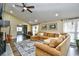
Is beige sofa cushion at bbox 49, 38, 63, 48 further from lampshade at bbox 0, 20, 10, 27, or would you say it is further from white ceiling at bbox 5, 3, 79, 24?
lampshade at bbox 0, 20, 10, 27

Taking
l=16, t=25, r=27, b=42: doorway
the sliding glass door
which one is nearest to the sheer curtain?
the sliding glass door

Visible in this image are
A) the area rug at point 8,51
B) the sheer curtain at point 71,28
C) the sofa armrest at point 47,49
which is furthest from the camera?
the sheer curtain at point 71,28

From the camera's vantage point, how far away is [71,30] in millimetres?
2744

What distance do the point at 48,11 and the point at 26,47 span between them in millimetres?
960

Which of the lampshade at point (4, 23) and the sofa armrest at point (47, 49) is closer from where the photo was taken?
the sofa armrest at point (47, 49)

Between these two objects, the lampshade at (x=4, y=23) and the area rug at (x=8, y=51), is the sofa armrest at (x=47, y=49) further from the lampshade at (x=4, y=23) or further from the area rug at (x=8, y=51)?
the lampshade at (x=4, y=23)

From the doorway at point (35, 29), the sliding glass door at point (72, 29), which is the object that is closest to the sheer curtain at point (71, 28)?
the sliding glass door at point (72, 29)

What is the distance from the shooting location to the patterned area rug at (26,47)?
270 centimetres

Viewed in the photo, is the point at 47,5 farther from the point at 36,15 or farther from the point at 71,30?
the point at 71,30

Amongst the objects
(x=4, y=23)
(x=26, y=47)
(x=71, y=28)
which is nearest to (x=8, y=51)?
(x=26, y=47)

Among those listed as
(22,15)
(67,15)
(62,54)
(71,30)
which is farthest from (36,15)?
(62,54)

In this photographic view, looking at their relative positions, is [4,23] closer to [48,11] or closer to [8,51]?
[8,51]

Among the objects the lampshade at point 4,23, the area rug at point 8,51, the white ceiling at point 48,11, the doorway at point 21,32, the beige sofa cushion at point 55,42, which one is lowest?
the area rug at point 8,51

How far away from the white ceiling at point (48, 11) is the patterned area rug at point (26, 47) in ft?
1.61
